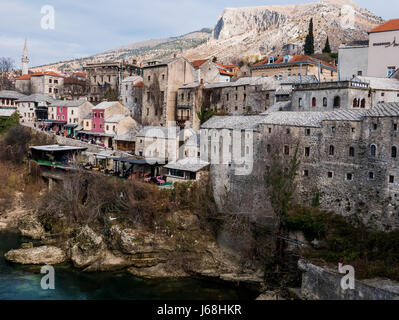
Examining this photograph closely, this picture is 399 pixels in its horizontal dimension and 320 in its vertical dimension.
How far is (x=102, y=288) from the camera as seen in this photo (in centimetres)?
2725

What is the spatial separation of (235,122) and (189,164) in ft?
19.3

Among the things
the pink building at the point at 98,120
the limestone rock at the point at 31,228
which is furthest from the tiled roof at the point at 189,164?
the pink building at the point at 98,120

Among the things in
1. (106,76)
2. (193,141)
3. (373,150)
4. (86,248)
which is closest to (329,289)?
(373,150)

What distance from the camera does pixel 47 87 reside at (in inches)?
2753

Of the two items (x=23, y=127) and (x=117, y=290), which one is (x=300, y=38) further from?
(x=117, y=290)

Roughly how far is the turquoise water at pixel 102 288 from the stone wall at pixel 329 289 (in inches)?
160

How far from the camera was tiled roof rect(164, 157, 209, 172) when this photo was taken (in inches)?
1398

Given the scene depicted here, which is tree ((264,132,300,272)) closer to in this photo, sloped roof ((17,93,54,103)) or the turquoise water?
the turquoise water

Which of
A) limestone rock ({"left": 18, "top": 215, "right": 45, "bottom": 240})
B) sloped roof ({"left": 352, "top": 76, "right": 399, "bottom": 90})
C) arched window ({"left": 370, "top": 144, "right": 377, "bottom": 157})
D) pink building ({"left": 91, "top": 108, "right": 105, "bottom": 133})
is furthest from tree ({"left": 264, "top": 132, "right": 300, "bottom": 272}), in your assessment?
pink building ({"left": 91, "top": 108, "right": 105, "bottom": 133})

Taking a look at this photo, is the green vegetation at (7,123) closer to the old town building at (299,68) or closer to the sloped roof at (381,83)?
the old town building at (299,68)

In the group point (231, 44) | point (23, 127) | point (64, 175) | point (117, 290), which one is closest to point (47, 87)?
point (23, 127)

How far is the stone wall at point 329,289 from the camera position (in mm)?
19962

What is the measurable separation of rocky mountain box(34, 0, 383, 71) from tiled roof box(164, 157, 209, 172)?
51.2m

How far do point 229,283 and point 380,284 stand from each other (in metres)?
10.5
